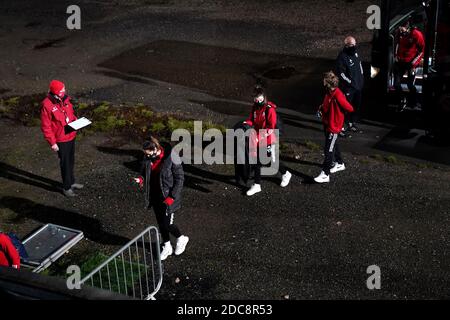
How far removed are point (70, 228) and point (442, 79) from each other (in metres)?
7.11

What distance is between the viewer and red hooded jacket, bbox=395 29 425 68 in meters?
11.9

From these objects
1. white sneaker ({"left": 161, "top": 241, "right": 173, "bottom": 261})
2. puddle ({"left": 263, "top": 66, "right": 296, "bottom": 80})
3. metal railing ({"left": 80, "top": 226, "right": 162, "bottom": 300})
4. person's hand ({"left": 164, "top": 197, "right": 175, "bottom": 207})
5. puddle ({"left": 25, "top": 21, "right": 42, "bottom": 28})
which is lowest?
metal railing ({"left": 80, "top": 226, "right": 162, "bottom": 300})

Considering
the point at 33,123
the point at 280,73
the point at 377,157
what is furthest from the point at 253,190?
the point at 33,123

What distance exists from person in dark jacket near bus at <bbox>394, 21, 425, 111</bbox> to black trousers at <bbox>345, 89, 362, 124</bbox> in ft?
3.08

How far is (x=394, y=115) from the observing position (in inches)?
494

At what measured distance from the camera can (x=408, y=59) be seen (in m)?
12.0

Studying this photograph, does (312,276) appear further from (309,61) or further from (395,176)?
(309,61)

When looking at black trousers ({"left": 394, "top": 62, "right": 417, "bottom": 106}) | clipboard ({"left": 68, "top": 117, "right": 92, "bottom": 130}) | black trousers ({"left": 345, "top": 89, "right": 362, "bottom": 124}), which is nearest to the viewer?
clipboard ({"left": 68, "top": 117, "right": 92, "bottom": 130})

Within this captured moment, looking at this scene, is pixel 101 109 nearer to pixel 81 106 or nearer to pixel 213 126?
pixel 81 106

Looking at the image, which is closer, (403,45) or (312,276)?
(312,276)

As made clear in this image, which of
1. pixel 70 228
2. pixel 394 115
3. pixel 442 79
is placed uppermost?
pixel 442 79

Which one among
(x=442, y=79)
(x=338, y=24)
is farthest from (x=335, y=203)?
(x=338, y=24)

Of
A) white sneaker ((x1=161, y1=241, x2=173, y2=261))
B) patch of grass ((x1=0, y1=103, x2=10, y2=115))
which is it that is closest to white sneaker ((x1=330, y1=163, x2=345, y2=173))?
white sneaker ((x1=161, y1=241, x2=173, y2=261))

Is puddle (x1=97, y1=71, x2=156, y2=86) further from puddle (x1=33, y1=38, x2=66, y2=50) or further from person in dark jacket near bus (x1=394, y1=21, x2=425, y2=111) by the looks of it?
person in dark jacket near bus (x1=394, y1=21, x2=425, y2=111)
